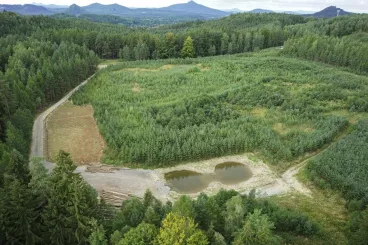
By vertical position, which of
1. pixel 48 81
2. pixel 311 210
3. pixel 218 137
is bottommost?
pixel 311 210

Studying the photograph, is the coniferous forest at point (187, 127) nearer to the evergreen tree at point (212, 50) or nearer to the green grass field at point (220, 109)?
the green grass field at point (220, 109)

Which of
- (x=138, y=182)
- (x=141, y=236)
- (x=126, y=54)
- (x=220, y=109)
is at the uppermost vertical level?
(x=126, y=54)

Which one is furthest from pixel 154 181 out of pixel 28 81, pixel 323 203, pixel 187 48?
pixel 187 48

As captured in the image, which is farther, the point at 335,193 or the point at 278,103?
the point at 278,103

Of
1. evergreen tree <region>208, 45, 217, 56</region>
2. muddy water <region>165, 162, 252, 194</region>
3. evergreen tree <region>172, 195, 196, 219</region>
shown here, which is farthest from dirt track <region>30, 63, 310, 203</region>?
evergreen tree <region>208, 45, 217, 56</region>

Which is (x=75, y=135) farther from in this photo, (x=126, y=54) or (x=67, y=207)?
(x=126, y=54)

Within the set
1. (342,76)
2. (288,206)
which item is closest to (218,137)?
(288,206)

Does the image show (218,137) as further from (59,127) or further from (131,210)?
(59,127)

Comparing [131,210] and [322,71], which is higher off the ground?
[322,71]
